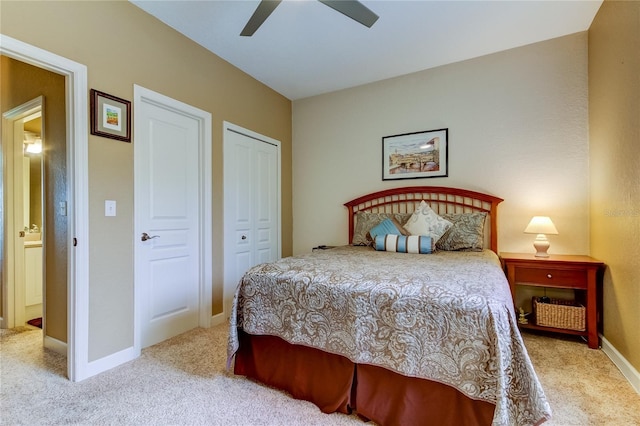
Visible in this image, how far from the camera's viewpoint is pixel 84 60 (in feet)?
6.77

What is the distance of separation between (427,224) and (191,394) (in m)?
2.42

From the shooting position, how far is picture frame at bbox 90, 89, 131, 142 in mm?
2107

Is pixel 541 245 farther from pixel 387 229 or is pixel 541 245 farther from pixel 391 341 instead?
pixel 391 341

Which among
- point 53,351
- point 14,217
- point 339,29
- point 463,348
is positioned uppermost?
point 339,29

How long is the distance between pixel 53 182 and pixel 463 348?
305 centimetres

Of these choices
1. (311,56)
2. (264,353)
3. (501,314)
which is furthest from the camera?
(311,56)

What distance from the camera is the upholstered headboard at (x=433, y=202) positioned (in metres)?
3.13

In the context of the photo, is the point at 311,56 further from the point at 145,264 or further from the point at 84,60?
the point at 145,264

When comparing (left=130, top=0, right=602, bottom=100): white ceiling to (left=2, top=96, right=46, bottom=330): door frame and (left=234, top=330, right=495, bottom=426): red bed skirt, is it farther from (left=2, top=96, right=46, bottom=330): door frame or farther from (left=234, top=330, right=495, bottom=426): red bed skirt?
(left=234, top=330, right=495, bottom=426): red bed skirt

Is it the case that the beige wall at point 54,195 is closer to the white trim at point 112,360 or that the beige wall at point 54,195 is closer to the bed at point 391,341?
the white trim at point 112,360

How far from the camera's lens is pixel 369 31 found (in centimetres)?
274

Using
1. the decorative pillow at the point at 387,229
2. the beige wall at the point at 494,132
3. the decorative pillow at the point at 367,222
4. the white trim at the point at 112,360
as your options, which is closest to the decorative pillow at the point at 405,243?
the decorative pillow at the point at 387,229

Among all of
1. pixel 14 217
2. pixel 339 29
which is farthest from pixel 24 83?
pixel 339 29

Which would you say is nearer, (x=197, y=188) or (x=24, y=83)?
(x=24, y=83)
